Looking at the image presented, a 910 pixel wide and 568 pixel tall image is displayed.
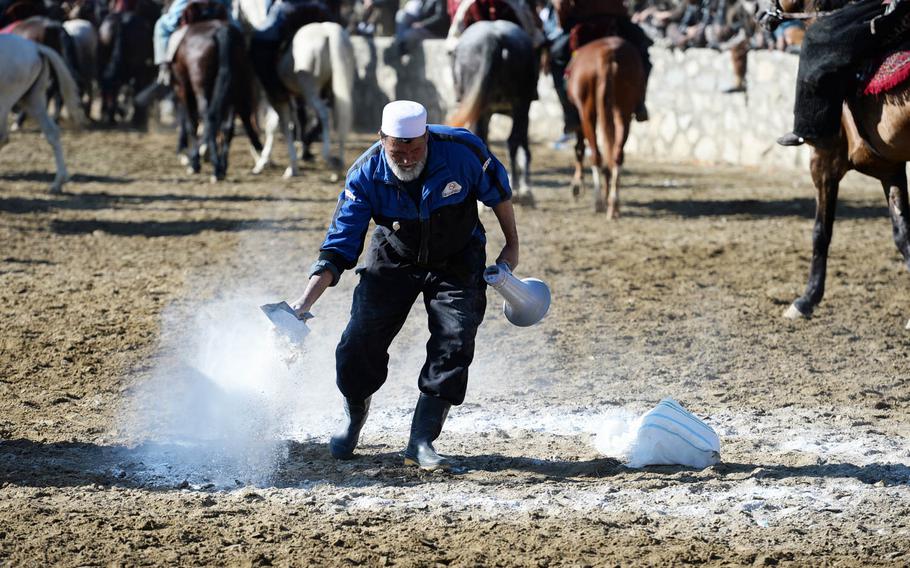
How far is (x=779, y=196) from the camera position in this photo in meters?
13.5

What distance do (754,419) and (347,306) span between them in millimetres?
3122

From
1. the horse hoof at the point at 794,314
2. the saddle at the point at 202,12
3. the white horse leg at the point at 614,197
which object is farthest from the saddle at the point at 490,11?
the horse hoof at the point at 794,314

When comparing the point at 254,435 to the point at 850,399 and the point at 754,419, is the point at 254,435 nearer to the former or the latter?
Answer: the point at 754,419

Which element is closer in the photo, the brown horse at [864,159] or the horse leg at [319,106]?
the brown horse at [864,159]

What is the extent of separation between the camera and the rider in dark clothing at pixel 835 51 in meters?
6.97

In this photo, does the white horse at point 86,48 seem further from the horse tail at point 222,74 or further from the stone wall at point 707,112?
the horse tail at point 222,74

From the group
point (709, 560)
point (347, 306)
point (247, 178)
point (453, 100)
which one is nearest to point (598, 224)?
point (347, 306)

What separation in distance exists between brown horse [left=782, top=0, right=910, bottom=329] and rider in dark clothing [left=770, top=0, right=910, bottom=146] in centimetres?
15

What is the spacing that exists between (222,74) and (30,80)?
84.9 inches

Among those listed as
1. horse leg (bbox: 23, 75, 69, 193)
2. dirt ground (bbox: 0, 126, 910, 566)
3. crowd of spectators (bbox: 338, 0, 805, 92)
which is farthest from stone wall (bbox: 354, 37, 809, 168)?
horse leg (bbox: 23, 75, 69, 193)

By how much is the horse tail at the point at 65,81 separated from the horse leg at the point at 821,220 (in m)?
8.15

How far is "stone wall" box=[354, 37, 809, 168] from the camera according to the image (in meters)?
15.5

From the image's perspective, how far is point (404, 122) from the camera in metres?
4.78

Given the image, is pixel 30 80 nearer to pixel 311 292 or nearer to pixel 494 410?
pixel 494 410
